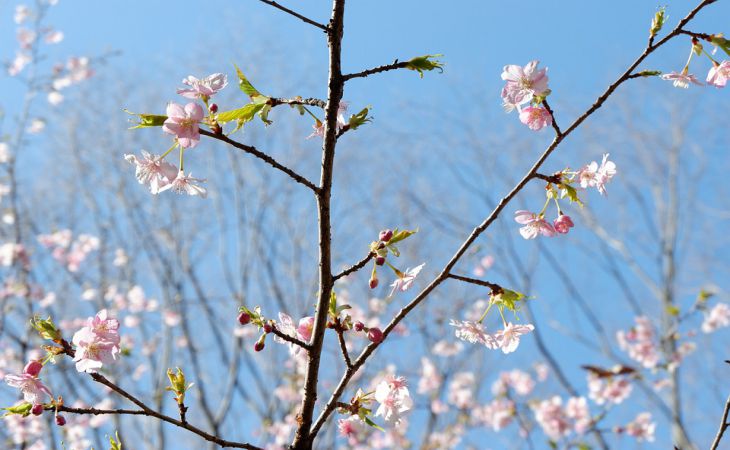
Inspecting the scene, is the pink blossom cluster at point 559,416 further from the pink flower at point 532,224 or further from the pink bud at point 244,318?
the pink bud at point 244,318

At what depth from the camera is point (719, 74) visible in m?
1.59

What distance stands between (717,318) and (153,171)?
6190 millimetres

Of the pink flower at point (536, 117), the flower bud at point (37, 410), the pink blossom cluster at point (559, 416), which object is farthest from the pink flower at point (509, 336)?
the pink blossom cluster at point (559, 416)

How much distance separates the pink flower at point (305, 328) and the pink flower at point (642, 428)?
15.4ft

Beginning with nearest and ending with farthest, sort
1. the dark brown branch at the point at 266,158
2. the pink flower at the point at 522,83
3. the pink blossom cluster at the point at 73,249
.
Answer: the dark brown branch at the point at 266,158
the pink flower at the point at 522,83
the pink blossom cluster at the point at 73,249

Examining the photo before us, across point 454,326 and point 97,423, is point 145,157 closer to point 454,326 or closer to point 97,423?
point 454,326

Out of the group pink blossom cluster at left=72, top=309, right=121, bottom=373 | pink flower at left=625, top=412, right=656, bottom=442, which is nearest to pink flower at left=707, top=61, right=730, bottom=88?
pink blossom cluster at left=72, top=309, right=121, bottom=373

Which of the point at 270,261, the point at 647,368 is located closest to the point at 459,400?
the point at 647,368

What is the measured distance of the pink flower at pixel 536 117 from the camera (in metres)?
1.50

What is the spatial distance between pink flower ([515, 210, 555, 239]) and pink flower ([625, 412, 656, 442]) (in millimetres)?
4392

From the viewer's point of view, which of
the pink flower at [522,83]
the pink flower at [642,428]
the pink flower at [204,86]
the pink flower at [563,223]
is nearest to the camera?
the pink flower at [204,86]

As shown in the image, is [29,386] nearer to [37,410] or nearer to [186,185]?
[37,410]

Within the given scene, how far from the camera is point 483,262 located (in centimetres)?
800

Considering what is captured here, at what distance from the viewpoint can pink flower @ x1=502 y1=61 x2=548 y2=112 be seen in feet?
4.73
